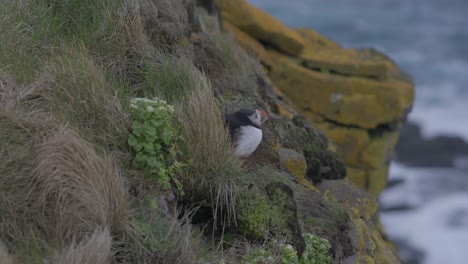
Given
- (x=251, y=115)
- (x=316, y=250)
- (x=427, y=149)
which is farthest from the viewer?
(x=427, y=149)

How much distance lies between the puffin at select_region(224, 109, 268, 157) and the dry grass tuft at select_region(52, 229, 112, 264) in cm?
171

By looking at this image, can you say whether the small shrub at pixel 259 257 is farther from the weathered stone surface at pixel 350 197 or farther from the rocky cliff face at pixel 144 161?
the weathered stone surface at pixel 350 197

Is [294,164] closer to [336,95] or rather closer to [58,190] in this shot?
[58,190]

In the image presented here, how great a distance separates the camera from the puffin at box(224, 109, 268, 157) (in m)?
5.68

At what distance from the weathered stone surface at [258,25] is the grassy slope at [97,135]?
13.5 ft

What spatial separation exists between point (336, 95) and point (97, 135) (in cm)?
676

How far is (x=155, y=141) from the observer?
16.2 ft

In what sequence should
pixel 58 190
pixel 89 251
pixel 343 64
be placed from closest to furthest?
pixel 89 251 → pixel 58 190 → pixel 343 64

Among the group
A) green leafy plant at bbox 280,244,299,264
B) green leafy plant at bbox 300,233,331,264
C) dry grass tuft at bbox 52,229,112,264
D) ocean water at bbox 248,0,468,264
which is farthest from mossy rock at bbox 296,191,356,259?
ocean water at bbox 248,0,468,264

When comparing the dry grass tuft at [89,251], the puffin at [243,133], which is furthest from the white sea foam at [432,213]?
the dry grass tuft at [89,251]

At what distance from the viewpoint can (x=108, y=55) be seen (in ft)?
19.4

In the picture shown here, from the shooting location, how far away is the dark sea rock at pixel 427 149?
639 inches

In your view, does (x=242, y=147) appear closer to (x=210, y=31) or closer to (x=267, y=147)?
(x=267, y=147)

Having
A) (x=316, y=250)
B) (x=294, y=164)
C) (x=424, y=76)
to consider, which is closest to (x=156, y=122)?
(x=316, y=250)
